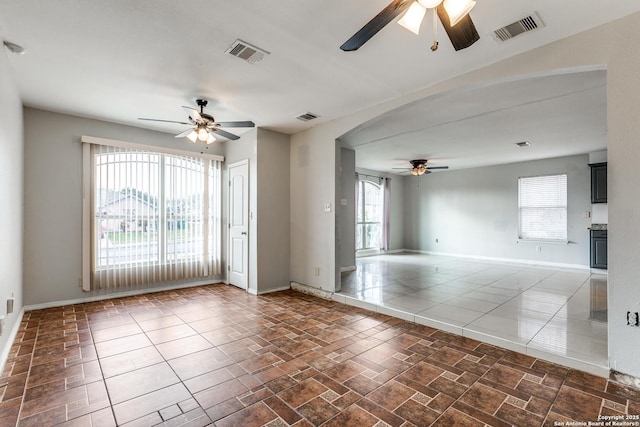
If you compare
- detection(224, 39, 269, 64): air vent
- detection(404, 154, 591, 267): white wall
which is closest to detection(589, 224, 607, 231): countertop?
detection(404, 154, 591, 267): white wall

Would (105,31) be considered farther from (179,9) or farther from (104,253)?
(104,253)

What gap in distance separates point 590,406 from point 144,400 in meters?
3.03

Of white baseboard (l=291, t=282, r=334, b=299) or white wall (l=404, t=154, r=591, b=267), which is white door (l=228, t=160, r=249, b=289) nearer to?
white baseboard (l=291, t=282, r=334, b=299)

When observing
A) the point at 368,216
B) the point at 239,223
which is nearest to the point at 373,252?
the point at 368,216

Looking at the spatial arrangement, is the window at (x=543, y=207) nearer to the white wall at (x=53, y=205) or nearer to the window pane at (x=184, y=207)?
the window pane at (x=184, y=207)

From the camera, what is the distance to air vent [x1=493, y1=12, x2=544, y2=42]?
2.33 m

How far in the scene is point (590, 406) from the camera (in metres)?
2.05

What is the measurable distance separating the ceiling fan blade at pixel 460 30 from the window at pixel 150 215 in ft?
15.8

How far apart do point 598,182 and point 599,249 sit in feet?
4.72

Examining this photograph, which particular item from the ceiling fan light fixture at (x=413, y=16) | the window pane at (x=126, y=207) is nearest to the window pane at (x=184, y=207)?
the window pane at (x=126, y=207)

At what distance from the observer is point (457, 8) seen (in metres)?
1.72

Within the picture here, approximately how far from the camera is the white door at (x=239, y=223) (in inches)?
209

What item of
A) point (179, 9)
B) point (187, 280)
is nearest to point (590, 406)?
point (179, 9)

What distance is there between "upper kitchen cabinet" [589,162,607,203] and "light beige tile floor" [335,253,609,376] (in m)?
1.63
